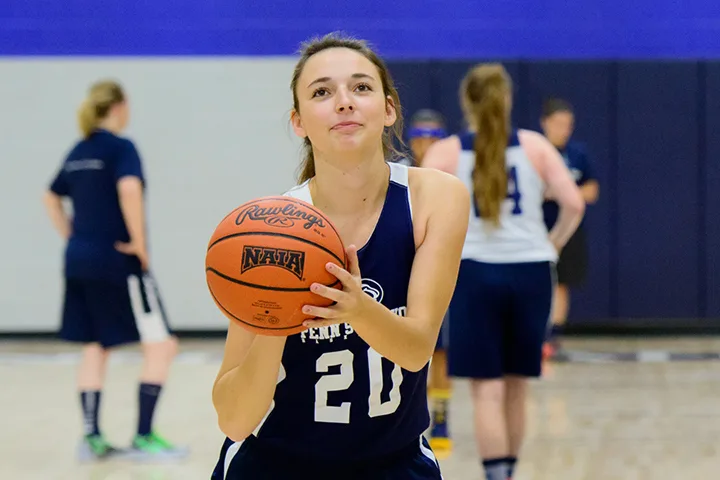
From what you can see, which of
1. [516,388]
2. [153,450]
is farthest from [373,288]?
[153,450]

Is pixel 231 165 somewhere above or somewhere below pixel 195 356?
above

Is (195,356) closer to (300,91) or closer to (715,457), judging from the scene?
(715,457)

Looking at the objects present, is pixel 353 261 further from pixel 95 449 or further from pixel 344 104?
pixel 95 449

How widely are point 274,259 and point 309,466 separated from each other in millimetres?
544

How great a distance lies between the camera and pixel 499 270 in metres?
3.94

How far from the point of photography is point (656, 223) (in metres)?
8.40

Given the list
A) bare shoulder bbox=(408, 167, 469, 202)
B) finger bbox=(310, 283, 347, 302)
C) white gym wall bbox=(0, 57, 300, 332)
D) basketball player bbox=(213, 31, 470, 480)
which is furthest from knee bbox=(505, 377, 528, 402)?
white gym wall bbox=(0, 57, 300, 332)

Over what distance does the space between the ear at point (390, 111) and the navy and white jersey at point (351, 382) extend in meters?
0.17

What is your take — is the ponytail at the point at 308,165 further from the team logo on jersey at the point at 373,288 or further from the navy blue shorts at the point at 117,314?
the navy blue shorts at the point at 117,314

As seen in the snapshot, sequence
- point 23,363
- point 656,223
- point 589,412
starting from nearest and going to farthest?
point 589,412
point 23,363
point 656,223

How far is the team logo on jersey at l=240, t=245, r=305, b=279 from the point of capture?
5.42 feet

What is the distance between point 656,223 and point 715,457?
12.5ft

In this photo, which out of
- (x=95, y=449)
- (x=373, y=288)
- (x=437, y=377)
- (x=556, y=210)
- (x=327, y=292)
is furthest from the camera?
(x=556, y=210)

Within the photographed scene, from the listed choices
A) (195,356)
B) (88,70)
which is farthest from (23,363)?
(88,70)
